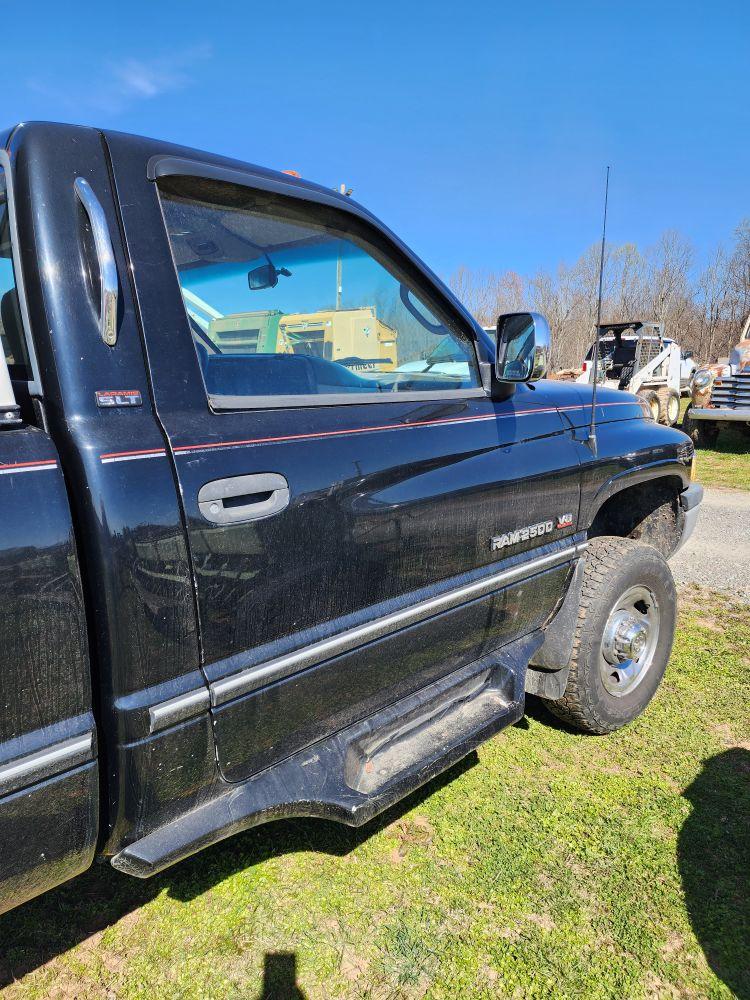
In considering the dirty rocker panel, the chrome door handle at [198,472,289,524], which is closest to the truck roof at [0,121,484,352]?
the chrome door handle at [198,472,289,524]

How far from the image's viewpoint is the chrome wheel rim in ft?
9.87

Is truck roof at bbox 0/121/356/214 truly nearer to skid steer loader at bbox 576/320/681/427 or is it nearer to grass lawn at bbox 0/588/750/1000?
grass lawn at bbox 0/588/750/1000

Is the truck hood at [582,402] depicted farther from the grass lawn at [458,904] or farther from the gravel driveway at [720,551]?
the gravel driveway at [720,551]

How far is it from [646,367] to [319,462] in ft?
49.2

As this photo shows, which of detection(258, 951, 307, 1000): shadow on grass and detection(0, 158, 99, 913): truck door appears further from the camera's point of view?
detection(258, 951, 307, 1000): shadow on grass

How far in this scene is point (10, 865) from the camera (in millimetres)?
1338

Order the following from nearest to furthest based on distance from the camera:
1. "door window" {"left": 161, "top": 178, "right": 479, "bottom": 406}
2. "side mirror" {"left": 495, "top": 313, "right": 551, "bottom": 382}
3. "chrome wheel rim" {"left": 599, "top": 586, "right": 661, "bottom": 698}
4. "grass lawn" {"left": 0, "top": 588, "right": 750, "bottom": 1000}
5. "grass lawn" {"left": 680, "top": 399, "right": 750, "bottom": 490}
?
"door window" {"left": 161, "top": 178, "right": 479, "bottom": 406} → "grass lawn" {"left": 0, "top": 588, "right": 750, "bottom": 1000} → "side mirror" {"left": 495, "top": 313, "right": 551, "bottom": 382} → "chrome wheel rim" {"left": 599, "top": 586, "right": 661, "bottom": 698} → "grass lawn" {"left": 680, "top": 399, "right": 750, "bottom": 490}

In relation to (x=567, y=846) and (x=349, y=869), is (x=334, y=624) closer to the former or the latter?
(x=349, y=869)

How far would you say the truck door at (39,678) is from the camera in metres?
1.26

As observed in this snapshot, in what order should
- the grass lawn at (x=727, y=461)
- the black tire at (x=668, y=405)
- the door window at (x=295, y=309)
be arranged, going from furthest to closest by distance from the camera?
the black tire at (x=668, y=405)
the grass lawn at (x=727, y=461)
the door window at (x=295, y=309)

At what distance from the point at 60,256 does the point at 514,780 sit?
248 centimetres

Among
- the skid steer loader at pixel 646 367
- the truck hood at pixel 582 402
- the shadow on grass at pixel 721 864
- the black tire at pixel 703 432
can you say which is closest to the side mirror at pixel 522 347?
the truck hood at pixel 582 402

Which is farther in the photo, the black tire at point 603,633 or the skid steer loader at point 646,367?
the skid steer loader at point 646,367

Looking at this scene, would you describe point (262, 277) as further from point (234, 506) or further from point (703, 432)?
point (703, 432)
